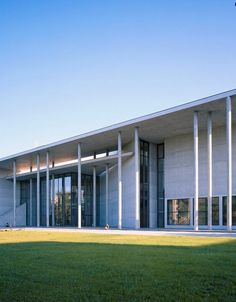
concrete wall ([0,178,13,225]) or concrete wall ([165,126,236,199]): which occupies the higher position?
concrete wall ([165,126,236,199])

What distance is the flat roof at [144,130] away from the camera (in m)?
29.2

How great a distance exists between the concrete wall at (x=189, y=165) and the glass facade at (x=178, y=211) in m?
0.57

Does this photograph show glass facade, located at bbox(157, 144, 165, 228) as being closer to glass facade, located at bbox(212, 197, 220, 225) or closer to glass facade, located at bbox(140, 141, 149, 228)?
glass facade, located at bbox(140, 141, 149, 228)

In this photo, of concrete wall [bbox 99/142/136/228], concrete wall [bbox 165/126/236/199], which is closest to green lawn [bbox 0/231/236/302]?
concrete wall [bbox 165/126/236/199]

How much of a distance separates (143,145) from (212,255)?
2898 cm

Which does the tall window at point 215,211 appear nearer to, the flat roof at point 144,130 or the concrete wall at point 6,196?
the flat roof at point 144,130

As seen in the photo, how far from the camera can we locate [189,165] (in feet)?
122

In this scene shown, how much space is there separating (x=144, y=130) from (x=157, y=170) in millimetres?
6755

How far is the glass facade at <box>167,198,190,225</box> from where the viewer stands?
36969mm

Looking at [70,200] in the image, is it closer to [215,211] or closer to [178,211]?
[178,211]

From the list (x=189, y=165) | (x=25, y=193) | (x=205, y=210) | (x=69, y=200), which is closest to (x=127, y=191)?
(x=189, y=165)

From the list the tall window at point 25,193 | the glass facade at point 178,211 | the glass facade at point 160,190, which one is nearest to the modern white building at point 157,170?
the glass facade at point 178,211

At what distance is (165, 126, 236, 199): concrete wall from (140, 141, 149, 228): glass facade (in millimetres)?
2123

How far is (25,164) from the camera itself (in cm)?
5606
